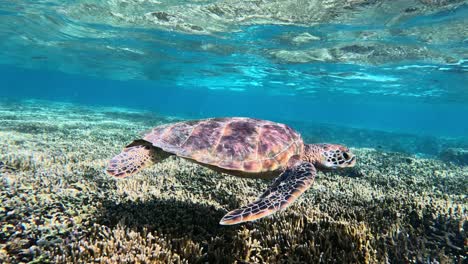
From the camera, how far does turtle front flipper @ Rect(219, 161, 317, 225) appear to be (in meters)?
3.14

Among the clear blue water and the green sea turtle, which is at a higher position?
the clear blue water

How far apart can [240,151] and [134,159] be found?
76.4 inches

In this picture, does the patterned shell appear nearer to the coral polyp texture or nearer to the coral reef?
the coral polyp texture

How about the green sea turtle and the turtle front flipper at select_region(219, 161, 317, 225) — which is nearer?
the turtle front flipper at select_region(219, 161, 317, 225)

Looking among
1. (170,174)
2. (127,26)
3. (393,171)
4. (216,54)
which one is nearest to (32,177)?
(170,174)

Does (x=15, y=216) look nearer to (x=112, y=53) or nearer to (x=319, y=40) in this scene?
(x=319, y=40)

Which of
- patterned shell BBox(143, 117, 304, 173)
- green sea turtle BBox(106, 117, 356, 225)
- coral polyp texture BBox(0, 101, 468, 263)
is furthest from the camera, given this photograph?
patterned shell BBox(143, 117, 304, 173)

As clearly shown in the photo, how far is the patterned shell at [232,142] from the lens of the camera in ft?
14.9

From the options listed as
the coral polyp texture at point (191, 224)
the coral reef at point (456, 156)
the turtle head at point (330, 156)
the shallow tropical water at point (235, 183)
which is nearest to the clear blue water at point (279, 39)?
the shallow tropical water at point (235, 183)

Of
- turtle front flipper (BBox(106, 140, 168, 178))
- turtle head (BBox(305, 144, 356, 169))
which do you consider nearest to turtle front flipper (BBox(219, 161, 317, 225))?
turtle head (BBox(305, 144, 356, 169))

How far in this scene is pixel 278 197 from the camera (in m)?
3.55

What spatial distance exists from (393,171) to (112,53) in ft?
108

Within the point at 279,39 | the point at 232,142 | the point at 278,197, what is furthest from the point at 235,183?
the point at 279,39

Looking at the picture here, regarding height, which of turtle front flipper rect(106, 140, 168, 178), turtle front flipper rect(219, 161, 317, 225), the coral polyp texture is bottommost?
the coral polyp texture
